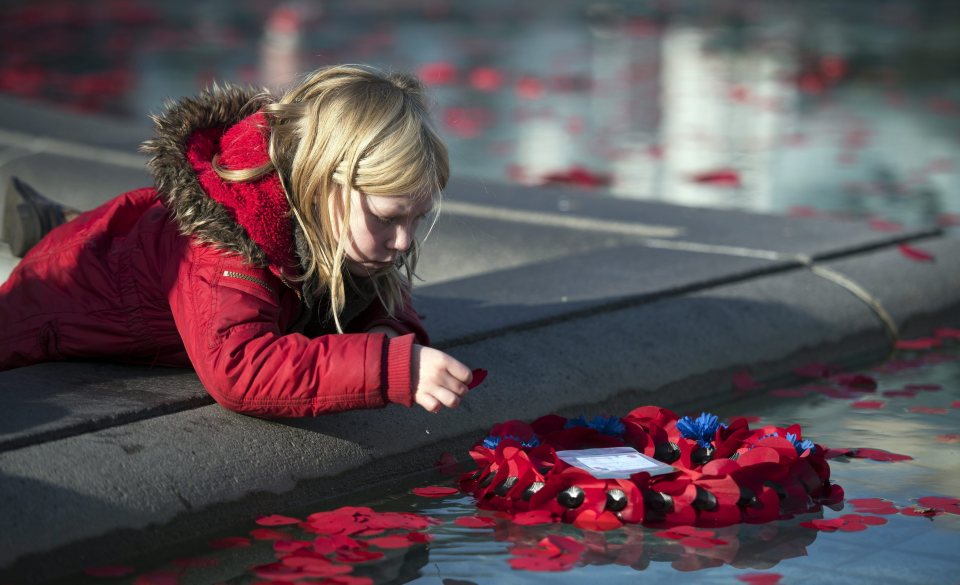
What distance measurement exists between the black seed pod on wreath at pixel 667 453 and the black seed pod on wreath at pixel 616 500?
0.25 m

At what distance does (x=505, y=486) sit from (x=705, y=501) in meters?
0.39

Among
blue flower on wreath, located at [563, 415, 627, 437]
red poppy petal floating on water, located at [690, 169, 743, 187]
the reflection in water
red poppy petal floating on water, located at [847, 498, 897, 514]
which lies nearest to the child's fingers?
blue flower on wreath, located at [563, 415, 627, 437]

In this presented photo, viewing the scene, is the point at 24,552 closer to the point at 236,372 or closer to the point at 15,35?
the point at 236,372

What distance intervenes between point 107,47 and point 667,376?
11.1 metres

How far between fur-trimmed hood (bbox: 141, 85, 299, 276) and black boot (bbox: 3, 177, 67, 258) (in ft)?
3.67

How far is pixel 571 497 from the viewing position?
9.11 feet

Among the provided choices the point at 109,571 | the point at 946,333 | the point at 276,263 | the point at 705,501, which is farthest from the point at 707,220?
the point at 109,571

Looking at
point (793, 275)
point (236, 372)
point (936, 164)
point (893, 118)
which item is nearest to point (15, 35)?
point (893, 118)

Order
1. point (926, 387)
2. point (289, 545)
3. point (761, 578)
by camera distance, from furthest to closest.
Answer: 1. point (926, 387)
2. point (289, 545)
3. point (761, 578)

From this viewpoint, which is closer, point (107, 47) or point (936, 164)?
point (936, 164)

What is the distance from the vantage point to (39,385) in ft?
9.69

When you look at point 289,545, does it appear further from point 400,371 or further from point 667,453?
point 667,453

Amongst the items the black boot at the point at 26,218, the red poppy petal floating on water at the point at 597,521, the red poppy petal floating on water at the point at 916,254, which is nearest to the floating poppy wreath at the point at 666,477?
the red poppy petal floating on water at the point at 597,521

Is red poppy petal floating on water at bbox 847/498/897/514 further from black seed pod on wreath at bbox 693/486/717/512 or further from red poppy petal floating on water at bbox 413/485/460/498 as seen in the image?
red poppy petal floating on water at bbox 413/485/460/498
